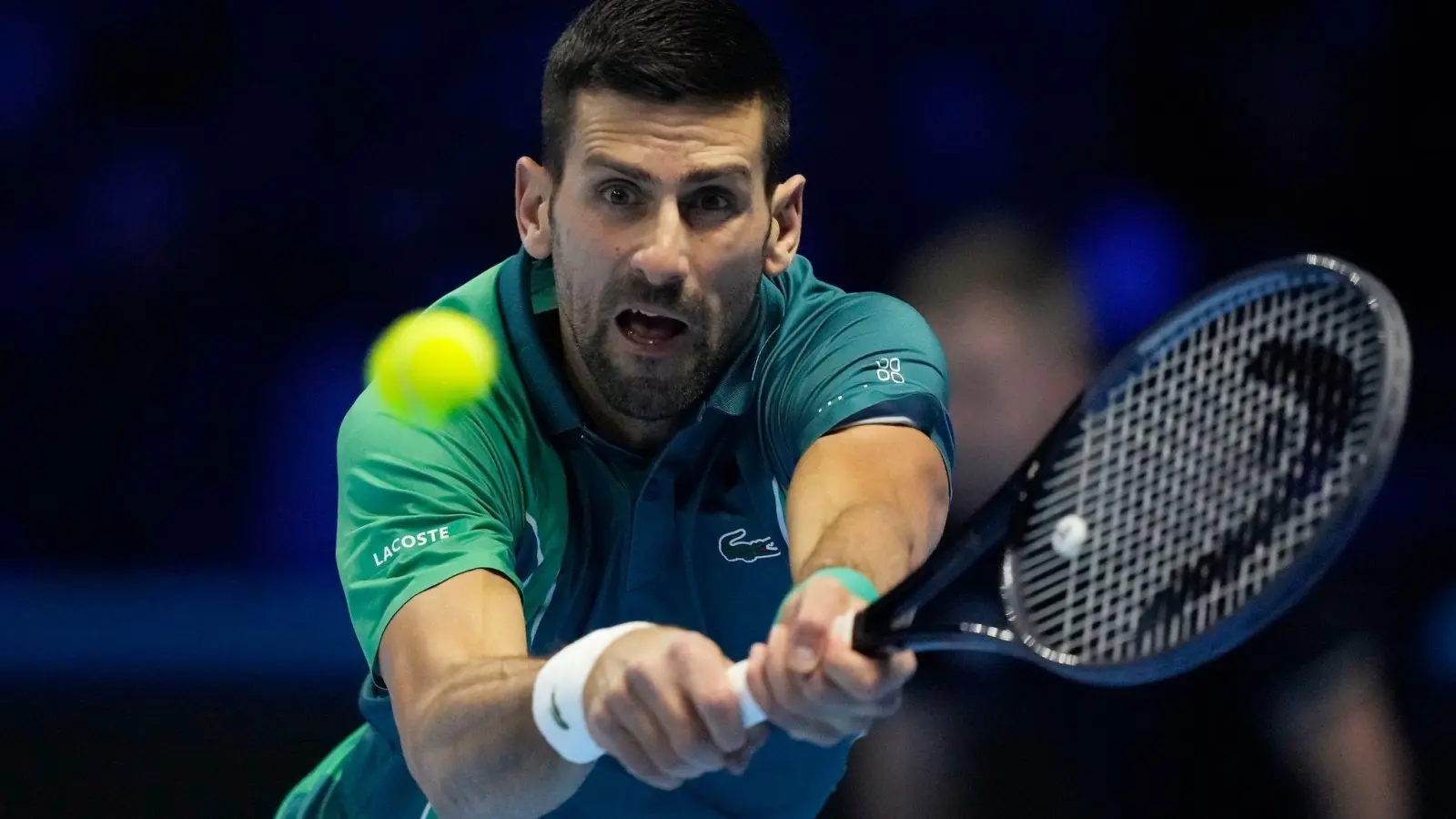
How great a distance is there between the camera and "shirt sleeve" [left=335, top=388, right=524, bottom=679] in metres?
2.61

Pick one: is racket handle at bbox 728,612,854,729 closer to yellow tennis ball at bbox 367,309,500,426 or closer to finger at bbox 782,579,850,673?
finger at bbox 782,579,850,673

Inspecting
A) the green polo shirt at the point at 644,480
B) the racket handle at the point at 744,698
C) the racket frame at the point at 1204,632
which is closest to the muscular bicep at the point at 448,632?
the green polo shirt at the point at 644,480

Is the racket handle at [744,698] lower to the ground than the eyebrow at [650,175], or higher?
lower

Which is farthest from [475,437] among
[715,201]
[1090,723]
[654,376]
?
[1090,723]

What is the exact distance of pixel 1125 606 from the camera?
2.21 meters

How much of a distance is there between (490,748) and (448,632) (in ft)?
0.77

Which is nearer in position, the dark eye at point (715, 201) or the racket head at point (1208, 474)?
the racket head at point (1208, 474)

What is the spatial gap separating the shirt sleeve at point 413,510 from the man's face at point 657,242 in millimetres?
259

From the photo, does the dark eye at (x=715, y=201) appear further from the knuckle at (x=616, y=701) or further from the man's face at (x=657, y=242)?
the knuckle at (x=616, y=701)

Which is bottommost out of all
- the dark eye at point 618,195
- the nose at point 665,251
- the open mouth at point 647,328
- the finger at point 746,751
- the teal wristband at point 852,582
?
the finger at point 746,751

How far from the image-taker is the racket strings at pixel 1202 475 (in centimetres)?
209

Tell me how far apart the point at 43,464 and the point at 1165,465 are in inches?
158

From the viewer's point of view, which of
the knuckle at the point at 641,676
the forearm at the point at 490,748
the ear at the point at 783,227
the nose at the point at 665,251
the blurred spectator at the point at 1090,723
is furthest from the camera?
the blurred spectator at the point at 1090,723

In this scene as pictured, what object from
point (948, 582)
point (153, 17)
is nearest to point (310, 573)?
point (153, 17)
